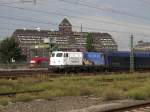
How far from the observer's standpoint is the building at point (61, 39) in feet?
319

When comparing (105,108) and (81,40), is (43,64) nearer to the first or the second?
(81,40)

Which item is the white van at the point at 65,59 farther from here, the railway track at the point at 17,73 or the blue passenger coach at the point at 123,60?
the blue passenger coach at the point at 123,60

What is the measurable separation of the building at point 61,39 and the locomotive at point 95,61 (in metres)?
23.2

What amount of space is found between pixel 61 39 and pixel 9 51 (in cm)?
1326

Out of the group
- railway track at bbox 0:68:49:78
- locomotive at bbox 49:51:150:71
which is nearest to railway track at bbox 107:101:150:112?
railway track at bbox 0:68:49:78

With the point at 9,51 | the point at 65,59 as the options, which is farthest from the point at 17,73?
the point at 9,51

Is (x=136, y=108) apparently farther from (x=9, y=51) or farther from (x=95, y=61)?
(x=9, y=51)

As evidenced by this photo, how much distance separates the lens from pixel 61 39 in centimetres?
10662

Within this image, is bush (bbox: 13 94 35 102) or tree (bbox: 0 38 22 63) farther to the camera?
tree (bbox: 0 38 22 63)

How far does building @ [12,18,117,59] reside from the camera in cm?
9723

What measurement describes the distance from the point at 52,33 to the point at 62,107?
8802cm

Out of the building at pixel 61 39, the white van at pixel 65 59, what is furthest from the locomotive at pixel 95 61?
the building at pixel 61 39

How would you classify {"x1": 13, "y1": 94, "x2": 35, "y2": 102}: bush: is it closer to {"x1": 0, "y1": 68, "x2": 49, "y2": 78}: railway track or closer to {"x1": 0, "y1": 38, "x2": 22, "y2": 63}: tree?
{"x1": 0, "y1": 68, "x2": 49, "y2": 78}: railway track

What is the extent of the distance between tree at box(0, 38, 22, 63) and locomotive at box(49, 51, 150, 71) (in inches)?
1495
